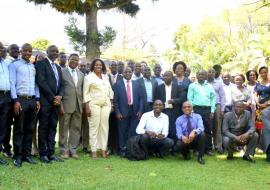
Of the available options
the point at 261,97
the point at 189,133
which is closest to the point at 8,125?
the point at 189,133

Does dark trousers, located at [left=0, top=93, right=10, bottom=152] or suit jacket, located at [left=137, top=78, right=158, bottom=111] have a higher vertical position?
suit jacket, located at [left=137, top=78, right=158, bottom=111]

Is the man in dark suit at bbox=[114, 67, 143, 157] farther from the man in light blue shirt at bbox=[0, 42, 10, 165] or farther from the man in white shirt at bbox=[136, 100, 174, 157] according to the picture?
the man in light blue shirt at bbox=[0, 42, 10, 165]

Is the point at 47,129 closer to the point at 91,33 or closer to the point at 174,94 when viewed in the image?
the point at 174,94

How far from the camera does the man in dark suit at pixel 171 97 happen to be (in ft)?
28.8

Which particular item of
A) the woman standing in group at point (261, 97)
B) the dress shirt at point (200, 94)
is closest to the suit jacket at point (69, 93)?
the dress shirt at point (200, 94)

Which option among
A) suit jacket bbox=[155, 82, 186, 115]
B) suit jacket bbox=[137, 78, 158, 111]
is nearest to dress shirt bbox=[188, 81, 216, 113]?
suit jacket bbox=[155, 82, 186, 115]

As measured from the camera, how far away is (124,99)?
870cm

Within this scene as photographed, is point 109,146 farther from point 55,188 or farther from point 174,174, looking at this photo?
point 55,188

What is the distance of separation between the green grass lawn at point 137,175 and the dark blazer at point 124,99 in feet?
3.79

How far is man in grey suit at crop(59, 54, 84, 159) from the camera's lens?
8.01 metres

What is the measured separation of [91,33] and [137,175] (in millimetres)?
5480

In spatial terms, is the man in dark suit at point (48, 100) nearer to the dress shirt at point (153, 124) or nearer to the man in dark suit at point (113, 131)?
the man in dark suit at point (113, 131)

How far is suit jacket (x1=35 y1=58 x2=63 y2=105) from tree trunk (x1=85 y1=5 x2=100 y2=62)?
12.0ft

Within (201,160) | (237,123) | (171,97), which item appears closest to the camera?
(201,160)
